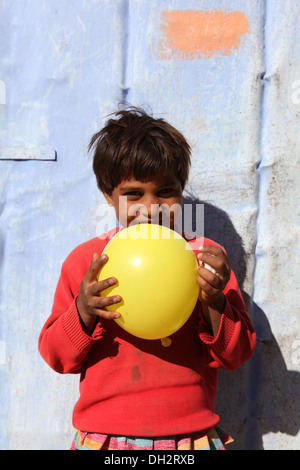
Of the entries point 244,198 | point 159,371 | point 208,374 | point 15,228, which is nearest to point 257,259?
point 244,198

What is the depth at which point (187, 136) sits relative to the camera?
1.84m

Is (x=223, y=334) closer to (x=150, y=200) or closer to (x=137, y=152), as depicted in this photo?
(x=150, y=200)

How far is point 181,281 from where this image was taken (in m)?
1.23

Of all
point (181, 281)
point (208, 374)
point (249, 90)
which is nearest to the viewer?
point (181, 281)

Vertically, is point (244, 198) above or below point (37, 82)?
below

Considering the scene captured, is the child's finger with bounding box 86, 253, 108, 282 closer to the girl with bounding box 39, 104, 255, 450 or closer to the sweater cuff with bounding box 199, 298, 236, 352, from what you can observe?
the girl with bounding box 39, 104, 255, 450

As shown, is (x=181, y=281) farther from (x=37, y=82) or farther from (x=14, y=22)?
(x=14, y=22)

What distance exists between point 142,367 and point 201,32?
3.80 feet

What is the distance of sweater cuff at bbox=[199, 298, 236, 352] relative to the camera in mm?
1353

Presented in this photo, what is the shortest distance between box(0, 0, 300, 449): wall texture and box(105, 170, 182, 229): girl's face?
397 mm

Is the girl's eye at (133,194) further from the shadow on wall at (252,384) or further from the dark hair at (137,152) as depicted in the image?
the shadow on wall at (252,384)

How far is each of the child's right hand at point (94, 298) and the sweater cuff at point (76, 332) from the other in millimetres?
19

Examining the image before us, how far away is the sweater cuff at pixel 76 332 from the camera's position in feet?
4.37

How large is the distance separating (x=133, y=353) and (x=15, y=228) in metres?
0.73
